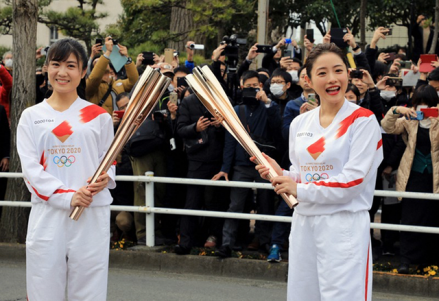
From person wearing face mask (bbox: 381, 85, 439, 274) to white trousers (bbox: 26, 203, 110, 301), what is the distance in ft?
12.1

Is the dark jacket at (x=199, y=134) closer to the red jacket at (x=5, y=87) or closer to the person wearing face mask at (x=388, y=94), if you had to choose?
the person wearing face mask at (x=388, y=94)

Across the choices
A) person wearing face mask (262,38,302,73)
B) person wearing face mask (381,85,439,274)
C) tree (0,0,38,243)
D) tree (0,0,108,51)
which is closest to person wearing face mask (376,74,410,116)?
person wearing face mask (381,85,439,274)

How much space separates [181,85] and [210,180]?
158 cm

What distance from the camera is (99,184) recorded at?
4.06 metres

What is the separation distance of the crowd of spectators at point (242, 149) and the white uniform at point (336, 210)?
312 centimetres

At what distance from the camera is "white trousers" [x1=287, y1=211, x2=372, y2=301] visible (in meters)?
3.74

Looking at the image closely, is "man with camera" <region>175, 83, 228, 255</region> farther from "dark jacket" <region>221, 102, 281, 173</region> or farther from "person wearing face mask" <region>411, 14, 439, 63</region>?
"person wearing face mask" <region>411, 14, 439, 63</region>

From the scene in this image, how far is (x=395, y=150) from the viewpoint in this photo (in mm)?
7305

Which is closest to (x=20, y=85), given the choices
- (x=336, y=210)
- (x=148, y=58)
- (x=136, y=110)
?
(x=148, y=58)

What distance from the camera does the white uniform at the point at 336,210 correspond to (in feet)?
12.3

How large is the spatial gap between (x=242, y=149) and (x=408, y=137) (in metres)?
1.60

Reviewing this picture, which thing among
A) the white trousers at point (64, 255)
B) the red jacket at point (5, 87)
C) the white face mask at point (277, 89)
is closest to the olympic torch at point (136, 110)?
the white trousers at point (64, 255)

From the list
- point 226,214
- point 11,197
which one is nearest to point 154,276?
point 226,214

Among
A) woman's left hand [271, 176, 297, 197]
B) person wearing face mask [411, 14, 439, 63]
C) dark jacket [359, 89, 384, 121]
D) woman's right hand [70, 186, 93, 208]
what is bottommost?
woman's right hand [70, 186, 93, 208]
